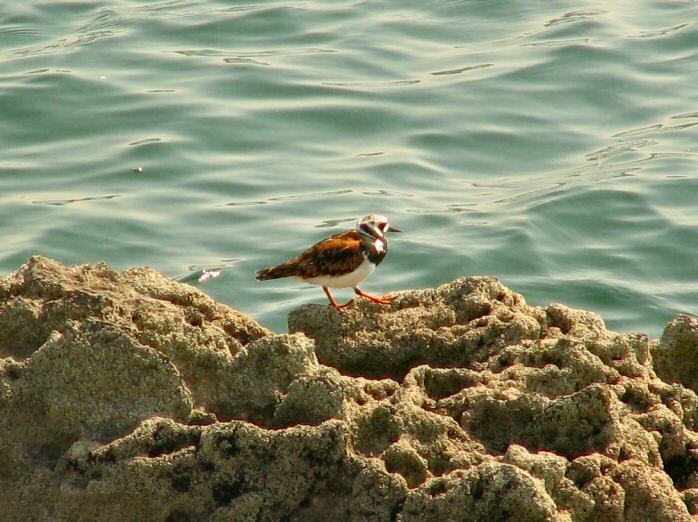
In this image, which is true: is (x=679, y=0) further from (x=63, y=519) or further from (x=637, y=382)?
(x=63, y=519)

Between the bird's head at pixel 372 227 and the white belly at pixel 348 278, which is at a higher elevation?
the bird's head at pixel 372 227

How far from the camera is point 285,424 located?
4812 mm

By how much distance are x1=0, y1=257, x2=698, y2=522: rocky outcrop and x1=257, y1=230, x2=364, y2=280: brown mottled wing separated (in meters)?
1.41

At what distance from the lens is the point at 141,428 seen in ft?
15.1

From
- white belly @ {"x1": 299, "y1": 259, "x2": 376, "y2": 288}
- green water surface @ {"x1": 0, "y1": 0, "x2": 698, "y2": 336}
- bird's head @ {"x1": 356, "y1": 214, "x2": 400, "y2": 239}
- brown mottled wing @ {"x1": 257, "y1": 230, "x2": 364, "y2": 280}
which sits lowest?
green water surface @ {"x1": 0, "y1": 0, "x2": 698, "y2": 336}

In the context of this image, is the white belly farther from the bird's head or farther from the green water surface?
the green water surface

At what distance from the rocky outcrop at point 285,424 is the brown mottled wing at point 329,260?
1.41 metres

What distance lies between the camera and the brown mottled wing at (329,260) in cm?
691

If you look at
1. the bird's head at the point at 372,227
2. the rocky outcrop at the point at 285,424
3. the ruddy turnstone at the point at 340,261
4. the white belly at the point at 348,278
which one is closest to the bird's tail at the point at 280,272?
the ruddy turnstone at the point at 340,261

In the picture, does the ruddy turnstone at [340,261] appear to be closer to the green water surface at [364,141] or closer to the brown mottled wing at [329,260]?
the brown mottled wing at [329,260]

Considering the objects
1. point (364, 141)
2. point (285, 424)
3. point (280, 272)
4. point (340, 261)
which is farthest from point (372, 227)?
point (364, 141)

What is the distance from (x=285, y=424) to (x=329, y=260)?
2198 millimetres

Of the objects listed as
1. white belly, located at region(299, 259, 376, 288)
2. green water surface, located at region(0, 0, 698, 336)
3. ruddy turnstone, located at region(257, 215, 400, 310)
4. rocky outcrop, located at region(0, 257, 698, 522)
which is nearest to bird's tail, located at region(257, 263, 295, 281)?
ruddy turnstone, located at region(257, 215, 400, 310)

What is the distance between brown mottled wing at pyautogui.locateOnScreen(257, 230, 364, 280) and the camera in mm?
6910
